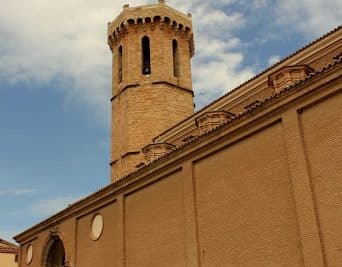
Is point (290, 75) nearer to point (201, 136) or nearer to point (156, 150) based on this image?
point (201, 136)

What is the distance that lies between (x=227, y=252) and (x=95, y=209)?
8.17 m

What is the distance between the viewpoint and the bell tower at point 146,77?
27.5 meters

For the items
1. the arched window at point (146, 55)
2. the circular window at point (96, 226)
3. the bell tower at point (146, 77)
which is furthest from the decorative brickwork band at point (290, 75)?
the arched window at point (146, 55)

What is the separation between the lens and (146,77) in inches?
1133

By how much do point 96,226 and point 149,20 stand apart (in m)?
14.4

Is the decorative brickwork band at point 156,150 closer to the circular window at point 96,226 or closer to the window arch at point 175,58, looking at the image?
the circular window at point 96,226

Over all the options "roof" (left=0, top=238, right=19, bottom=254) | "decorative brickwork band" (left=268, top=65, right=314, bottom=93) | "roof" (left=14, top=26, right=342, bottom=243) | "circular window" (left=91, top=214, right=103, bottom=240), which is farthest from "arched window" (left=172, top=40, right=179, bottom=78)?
"roof" (left=0, top=238, right=19, bottom=254)

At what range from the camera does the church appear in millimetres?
11469

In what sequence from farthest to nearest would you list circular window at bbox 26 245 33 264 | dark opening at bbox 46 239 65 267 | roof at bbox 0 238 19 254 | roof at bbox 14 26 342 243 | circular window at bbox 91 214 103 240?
roof at bbox 0 238 19 254, circular window at bbox 26 245 33 264, dark opening at bbox 46 239 65 267, circular window at bbox 91 214 103 240, roof at bbox 14 26 342 243

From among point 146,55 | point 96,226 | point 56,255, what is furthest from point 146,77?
point 96,226

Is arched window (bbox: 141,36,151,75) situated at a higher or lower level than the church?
higher

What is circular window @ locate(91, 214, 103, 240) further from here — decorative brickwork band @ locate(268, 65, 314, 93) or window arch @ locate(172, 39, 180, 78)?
window arch @ locate(172, 39, 180, 78)

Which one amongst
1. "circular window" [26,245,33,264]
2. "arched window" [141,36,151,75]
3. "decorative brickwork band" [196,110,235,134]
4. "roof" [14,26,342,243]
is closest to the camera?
"roof" [14,26,342,243]

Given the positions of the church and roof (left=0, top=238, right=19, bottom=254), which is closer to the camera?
the church
